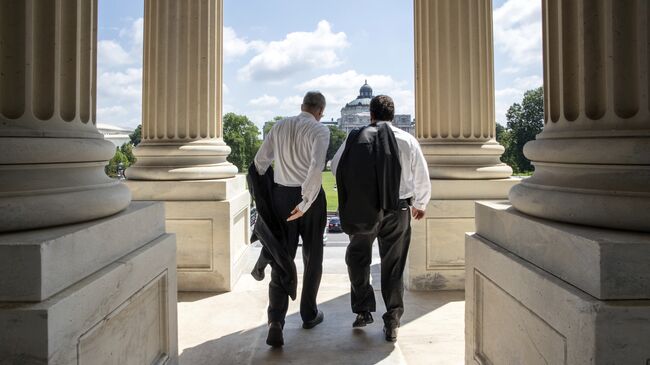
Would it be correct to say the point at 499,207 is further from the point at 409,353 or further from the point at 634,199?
the point at 409,353

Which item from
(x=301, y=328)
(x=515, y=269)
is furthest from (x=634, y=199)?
(x=301, y=328)

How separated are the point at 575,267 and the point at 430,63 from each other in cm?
893

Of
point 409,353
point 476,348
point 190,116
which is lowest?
point 409,353

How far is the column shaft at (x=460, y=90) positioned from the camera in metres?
11.7

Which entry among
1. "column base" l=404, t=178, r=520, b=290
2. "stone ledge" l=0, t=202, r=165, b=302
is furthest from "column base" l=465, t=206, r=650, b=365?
"column base" l=404, t=178, r=520, b=290

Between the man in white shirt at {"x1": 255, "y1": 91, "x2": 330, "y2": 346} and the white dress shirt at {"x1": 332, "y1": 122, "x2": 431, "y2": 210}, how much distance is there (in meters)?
0.51

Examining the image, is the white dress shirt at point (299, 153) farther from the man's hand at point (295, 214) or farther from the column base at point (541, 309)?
the column base at point (541, 309)

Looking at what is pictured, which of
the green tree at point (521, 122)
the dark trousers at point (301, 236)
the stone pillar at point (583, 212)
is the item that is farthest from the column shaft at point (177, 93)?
the green tree at point (521, 122)

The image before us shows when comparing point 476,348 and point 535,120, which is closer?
point 476,348

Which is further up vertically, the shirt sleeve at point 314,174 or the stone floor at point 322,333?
the shirt sleeve at point 314,174

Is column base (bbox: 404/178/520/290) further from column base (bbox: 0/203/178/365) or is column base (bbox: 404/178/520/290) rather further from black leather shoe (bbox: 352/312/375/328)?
column base (bbox: 0/203/178/365)

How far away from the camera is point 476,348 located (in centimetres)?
608

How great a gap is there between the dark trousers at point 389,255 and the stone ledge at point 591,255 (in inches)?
119

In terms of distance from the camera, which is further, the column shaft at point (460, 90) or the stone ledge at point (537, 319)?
the column shaft at point (460, 90)
